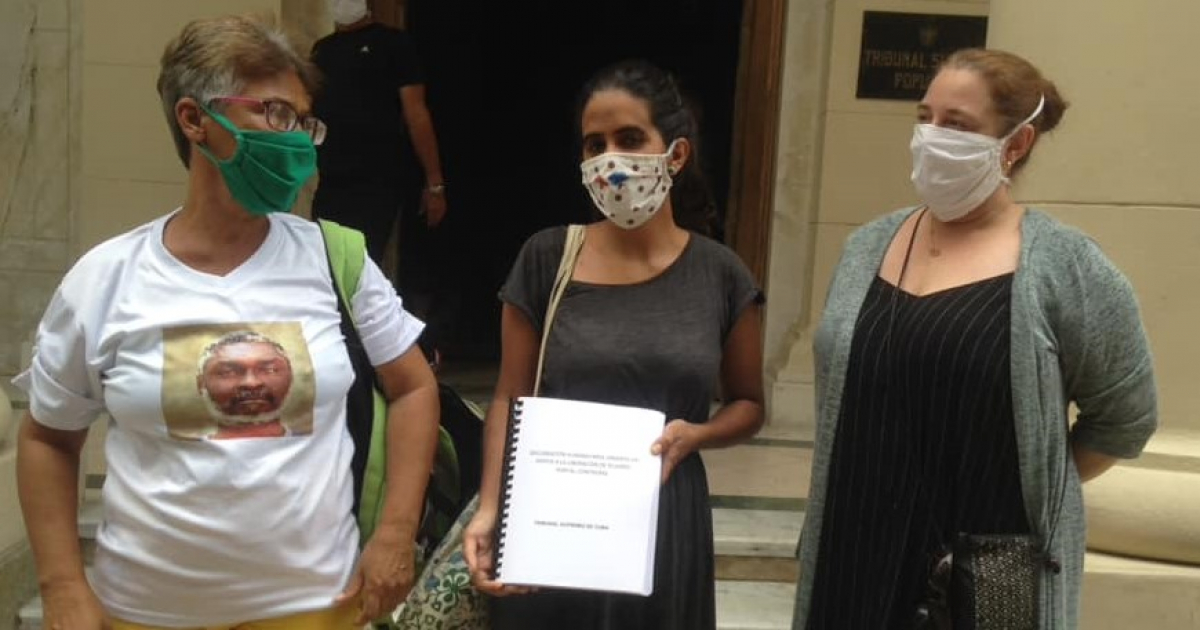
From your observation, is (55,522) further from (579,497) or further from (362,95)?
(362,95)

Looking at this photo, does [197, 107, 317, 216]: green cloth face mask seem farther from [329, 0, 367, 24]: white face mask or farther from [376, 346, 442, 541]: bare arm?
[329, 0, 367, 24]: white face mask

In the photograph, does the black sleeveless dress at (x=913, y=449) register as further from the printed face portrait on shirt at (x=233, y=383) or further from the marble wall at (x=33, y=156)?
the marble wall at (x=33, y=156)

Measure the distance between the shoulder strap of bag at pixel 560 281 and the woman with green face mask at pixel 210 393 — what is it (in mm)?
442

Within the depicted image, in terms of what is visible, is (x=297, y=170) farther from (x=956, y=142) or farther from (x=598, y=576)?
(x=956, y=142)

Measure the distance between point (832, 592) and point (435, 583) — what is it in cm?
82

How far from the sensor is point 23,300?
5.36 meters

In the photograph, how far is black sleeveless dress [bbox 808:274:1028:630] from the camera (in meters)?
1.94

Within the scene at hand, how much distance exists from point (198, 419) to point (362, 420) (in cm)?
33

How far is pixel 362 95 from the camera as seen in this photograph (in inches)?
190

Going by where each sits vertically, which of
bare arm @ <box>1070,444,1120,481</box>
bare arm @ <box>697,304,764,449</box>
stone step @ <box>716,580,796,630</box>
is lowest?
stone step @ <box>716,580,796,630</box>

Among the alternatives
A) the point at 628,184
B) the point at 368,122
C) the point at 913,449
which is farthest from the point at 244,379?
the point at 368,122

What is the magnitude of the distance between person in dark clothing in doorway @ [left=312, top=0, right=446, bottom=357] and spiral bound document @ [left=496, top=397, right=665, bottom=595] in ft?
9.98

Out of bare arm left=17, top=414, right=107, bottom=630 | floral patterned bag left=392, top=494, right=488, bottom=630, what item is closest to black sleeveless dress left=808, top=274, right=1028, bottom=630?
floral patterned bag left=392, top=494, right=488, bottom=630

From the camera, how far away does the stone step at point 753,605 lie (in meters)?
3.78
